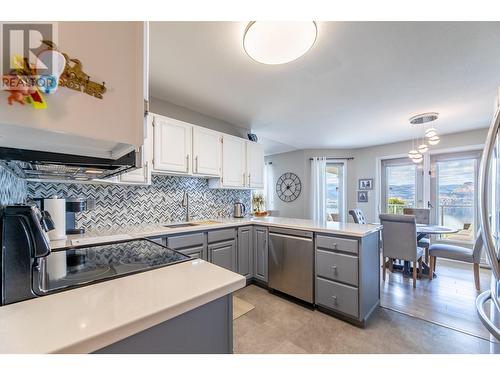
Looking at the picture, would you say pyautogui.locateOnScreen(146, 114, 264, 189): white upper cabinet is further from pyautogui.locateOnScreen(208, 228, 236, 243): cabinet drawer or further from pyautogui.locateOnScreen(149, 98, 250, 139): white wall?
pyautogui.locateOnScreen(208, 228, 236, 243): cabinet drawer

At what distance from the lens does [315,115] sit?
315 centimetres

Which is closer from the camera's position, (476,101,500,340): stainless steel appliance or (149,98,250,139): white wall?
(476,101,500,340): stainless steel appliance

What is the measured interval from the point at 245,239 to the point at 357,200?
3794 millimetres

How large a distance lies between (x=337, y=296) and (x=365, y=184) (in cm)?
385

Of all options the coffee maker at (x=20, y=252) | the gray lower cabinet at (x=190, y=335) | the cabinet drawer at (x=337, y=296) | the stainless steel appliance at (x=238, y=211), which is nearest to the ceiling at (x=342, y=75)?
the stainless steel appliance at (x=238, y=211)

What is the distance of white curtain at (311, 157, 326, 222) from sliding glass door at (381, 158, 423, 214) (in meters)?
1.31

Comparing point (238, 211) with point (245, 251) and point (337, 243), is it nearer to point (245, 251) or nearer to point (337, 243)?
point (245, 251)

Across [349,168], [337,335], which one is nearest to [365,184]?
[349,168]

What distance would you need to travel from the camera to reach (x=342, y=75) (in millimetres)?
2082

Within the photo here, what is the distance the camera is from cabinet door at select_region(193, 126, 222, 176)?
2.66 meters

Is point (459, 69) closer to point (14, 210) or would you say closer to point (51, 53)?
point (51, 53)

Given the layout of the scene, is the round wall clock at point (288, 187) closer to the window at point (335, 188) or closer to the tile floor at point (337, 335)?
the window at point (335, 188)

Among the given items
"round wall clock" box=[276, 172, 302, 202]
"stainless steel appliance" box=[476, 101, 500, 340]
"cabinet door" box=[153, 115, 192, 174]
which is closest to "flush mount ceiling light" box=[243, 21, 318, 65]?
"stainless steel appliance" box=[476, 101, 500, 340]
